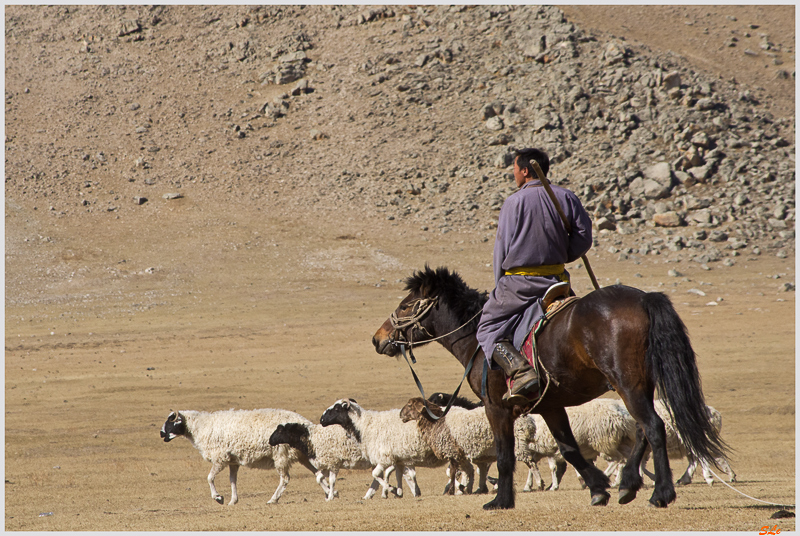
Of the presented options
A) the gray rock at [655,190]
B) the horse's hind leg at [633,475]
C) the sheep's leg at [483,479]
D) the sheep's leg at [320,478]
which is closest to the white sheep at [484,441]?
the sheep's leg at [483,479]

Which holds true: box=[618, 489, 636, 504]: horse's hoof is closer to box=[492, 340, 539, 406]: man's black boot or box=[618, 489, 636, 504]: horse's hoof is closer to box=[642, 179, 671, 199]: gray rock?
box=[492, 340, 539, 406]: man's black boot

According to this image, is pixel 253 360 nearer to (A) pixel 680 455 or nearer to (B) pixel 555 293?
(A) pixel 680 455

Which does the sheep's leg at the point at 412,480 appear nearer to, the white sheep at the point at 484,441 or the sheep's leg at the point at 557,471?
the white sheep at the point at 484,441

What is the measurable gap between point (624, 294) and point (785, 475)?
7231 millimetres

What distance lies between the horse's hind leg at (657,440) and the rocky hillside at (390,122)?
38.5m

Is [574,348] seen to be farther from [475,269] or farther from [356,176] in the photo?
[356,176]

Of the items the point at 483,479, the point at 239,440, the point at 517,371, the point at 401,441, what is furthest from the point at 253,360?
the point at 517,371

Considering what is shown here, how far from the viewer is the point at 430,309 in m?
8.03

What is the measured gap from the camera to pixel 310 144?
59875mm

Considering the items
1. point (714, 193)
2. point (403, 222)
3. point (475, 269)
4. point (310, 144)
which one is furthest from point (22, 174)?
point (714, 193)

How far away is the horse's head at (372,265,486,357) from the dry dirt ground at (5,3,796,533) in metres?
1.66

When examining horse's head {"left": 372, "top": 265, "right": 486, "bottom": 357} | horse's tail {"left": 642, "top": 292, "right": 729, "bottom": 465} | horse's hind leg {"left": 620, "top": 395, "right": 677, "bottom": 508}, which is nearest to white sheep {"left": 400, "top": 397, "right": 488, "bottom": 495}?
horse's head {"left": 372, "top": 265, "right": 486, "bottom": 357}

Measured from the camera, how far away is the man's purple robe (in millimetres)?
6848

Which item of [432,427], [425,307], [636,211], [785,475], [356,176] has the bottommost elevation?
[785,475]
